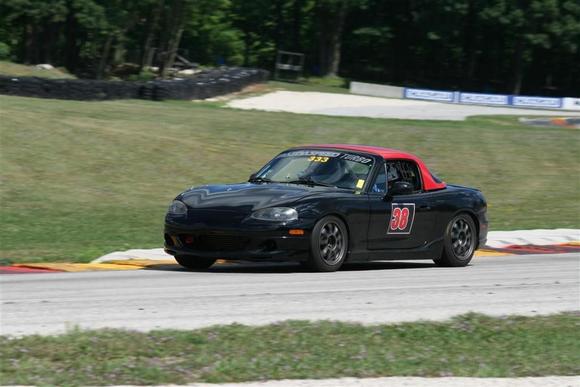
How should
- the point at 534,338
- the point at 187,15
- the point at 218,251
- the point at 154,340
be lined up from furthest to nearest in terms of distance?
1. the point at 187,15
2. the point at 218,251
3. the point at 534,338
4. the point at 154,340

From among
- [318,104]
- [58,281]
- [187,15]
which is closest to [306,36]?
[187,15]

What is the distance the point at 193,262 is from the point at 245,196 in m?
1.04

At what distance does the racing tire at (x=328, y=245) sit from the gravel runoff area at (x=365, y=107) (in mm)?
29986

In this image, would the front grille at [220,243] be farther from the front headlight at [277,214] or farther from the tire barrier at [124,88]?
the tire barrier at [124,88]

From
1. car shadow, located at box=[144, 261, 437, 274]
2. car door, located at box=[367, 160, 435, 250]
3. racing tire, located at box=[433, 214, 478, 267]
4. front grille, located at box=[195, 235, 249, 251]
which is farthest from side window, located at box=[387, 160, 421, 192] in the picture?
front grille, located at box=[195, 235, 249, 251]

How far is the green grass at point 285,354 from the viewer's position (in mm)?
5559

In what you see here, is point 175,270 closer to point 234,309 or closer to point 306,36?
point 234,309

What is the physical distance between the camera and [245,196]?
10664mm

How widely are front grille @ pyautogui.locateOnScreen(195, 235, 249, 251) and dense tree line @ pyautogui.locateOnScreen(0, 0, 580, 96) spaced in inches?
2153

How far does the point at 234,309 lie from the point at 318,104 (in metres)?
38.7

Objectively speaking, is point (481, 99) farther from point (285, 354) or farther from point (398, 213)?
point (285, 354)

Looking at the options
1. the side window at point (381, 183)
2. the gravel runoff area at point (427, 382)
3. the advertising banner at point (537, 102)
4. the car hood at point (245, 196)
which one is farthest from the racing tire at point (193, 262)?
the advertising banner at point (537, 102)

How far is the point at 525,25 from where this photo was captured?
2736 inches

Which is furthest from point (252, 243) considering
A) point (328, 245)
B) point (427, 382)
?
point (427, 382)
